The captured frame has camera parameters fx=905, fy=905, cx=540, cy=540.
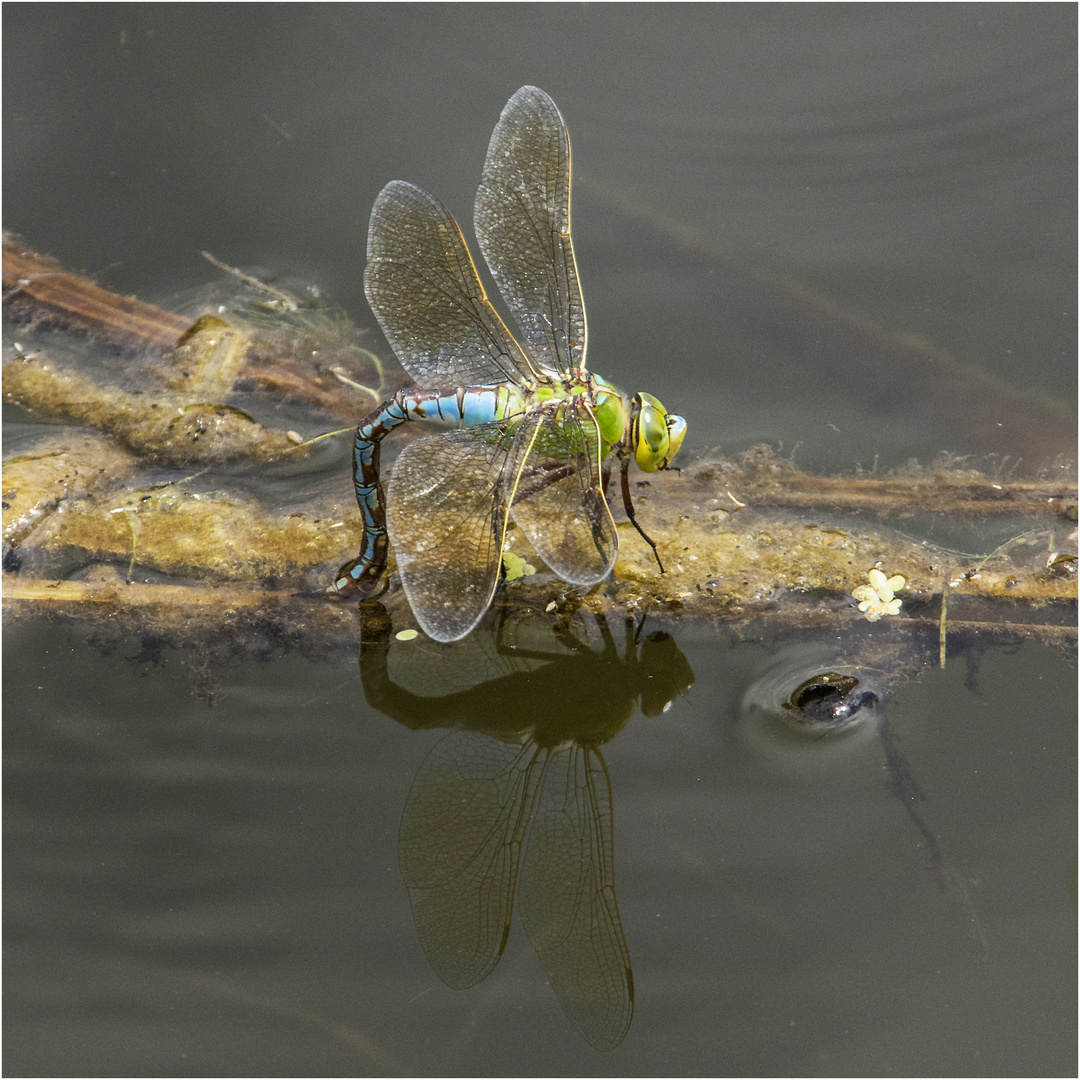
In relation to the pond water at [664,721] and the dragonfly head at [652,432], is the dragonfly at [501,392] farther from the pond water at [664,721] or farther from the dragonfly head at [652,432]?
the pond water at [664,721]

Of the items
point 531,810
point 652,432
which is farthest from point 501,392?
point 531,810

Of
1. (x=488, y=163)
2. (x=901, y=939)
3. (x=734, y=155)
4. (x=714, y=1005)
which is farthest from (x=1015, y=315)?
(x=714, y=1005)

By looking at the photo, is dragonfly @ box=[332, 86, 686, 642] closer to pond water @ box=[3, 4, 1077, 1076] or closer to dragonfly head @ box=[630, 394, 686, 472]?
dragonfly head @ box=[630, 394, 686, 472]

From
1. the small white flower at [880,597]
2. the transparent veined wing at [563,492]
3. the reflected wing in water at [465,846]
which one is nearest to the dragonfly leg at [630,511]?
the transparent veined wing at [563,492]

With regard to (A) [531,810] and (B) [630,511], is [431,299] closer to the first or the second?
(B) [630,511]

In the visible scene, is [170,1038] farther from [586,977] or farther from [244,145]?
[244,145]

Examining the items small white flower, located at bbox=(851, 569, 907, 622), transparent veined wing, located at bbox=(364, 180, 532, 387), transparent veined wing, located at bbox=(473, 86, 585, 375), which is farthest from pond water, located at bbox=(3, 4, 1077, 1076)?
transparent veined wing, located at bbox=(473, 86, 585, 375)
